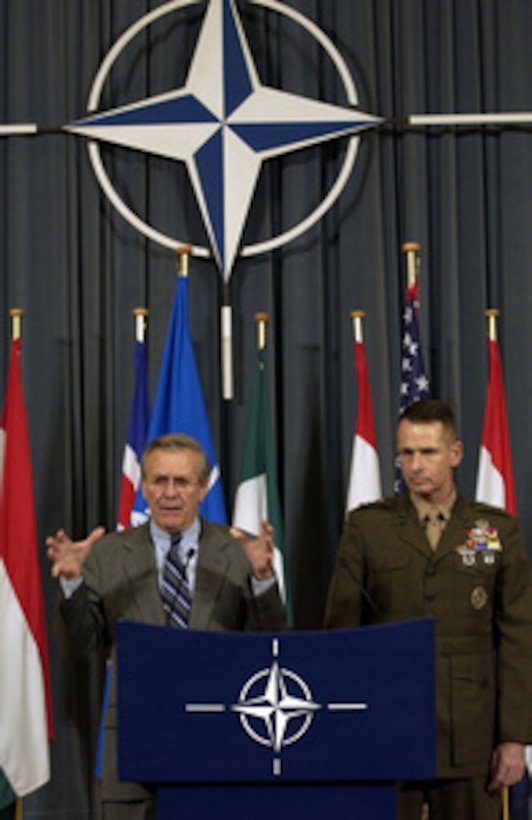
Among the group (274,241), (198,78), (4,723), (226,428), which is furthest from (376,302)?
(4,723)

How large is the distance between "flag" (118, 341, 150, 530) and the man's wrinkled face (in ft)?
3.95

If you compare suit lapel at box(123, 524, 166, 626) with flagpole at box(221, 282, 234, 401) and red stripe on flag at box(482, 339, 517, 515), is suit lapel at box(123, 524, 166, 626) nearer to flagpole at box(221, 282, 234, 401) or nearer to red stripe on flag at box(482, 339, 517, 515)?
flagpole at box(221, 282, 234, 401)

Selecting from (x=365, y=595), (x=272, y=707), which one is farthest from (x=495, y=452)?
(x=272, y=707)

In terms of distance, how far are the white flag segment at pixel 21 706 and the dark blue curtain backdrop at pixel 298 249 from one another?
1.85ft

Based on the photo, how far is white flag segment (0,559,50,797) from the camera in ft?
12.9

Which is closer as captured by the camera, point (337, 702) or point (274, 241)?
point (337, 702)

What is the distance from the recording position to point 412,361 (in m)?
4.25

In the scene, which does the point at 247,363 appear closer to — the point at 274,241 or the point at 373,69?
the point at 274,241

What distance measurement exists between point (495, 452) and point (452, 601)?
4.17ft

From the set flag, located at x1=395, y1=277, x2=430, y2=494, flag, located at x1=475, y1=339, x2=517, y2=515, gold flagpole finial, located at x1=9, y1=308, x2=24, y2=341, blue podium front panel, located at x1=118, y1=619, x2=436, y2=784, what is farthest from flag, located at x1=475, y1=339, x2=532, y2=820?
blue podium front panel, located at x1=118, y1=619, x2=436, y2=784

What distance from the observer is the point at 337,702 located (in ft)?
7.38

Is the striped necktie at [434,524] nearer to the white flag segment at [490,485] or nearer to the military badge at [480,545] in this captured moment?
the military badge at [480,545]

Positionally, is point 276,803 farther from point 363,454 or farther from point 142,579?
point 363,454

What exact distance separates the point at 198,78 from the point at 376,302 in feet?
3.49
